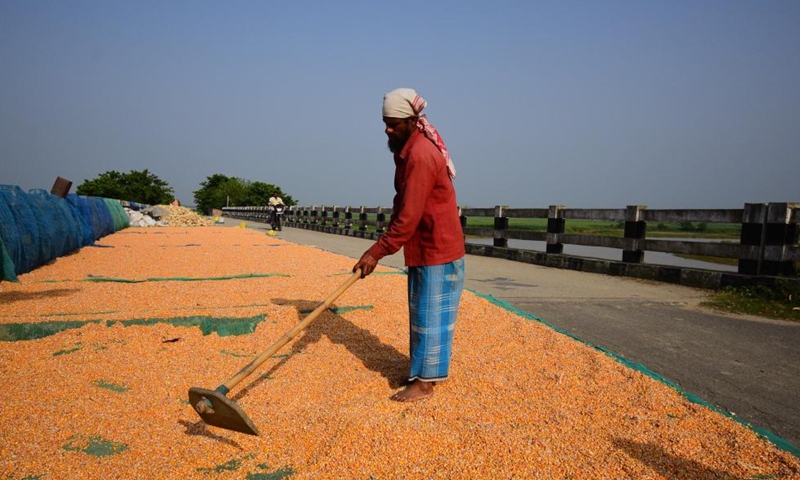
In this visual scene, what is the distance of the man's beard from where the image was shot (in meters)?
2.82

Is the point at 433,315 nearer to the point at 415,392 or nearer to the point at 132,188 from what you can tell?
the point at 415,392

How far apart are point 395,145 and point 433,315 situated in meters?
0.94

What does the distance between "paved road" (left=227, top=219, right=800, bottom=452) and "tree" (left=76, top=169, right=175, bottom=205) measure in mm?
64065

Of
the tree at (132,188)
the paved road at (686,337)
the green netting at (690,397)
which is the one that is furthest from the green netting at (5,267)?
the tree at (132,188)

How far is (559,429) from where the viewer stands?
238cm

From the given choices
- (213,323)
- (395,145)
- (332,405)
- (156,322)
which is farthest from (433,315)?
(156,322)

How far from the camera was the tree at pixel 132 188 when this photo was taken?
211ft

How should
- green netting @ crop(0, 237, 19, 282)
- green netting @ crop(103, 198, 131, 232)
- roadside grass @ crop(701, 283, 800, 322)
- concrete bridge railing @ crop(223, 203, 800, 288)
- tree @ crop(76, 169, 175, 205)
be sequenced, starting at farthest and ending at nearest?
tree @ crop(76, 169, 175, 205)
green netting @ crop(103, 198, 131, 232)
concrete bridge railing @ crop(223, 203, 800, 288)
green netting @ crop(0, 237, 19, 282)
roadside grass @ crop(701, 283, 800, 322)

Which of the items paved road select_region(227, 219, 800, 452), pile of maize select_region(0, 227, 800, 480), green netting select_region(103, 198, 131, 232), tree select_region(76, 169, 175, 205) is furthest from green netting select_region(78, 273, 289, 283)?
tree select_region(76, 169, 175, 205)

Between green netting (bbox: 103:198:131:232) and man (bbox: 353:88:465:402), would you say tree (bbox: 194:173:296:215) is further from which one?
man (bbox: 353:88:465:402)

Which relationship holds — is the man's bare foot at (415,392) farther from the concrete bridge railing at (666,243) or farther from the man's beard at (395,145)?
the concrete bridge railing at (666,243)

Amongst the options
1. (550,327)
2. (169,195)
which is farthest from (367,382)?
(169,195)

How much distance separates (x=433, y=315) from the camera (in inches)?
108

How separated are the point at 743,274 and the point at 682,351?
3.26 metres
